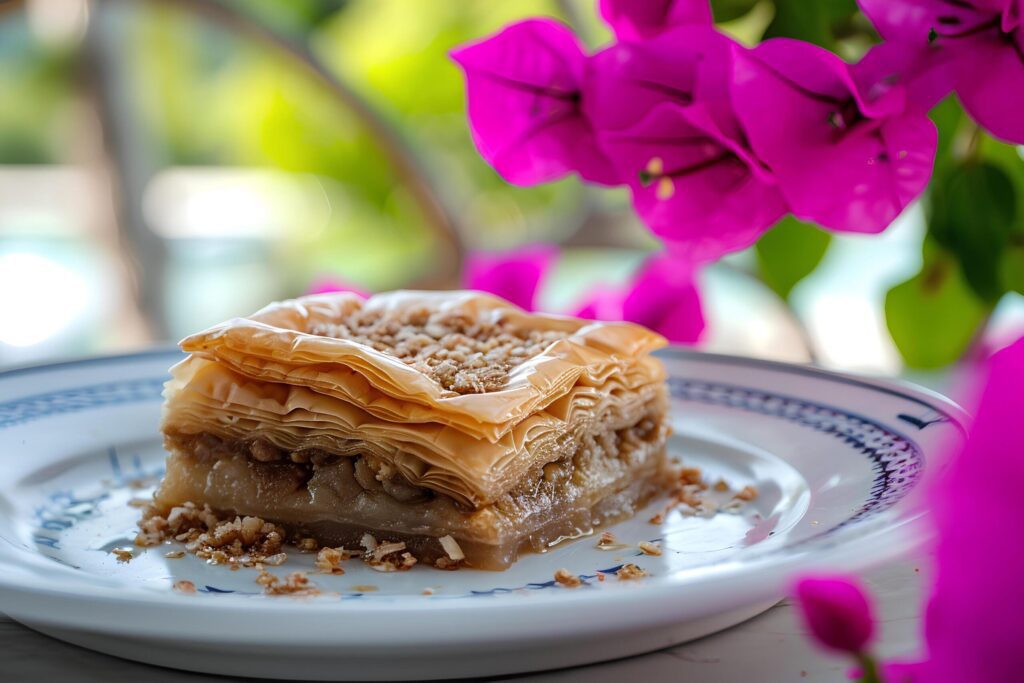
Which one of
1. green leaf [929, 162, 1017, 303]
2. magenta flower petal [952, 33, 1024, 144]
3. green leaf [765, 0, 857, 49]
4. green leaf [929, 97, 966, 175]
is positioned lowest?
green leaf [929, 162, 1017, 303]

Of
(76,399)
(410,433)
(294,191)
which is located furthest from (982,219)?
(294,191)

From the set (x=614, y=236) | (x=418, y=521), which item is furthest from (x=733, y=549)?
(x=614, y=236)

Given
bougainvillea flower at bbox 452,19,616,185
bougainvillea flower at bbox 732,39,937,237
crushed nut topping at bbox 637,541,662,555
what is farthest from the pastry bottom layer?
bougainvillea flower at bbox 732,39,937,237

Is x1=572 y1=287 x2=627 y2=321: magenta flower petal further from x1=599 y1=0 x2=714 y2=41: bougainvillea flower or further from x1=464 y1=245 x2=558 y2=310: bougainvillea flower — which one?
x1=599 y1=0 x2=714 y2=41: bougainvillea flower

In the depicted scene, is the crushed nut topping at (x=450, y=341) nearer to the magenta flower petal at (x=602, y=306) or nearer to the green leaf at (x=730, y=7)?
the magenta flower petal at (x=602, y=306)

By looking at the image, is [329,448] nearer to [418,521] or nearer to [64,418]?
[418,521]

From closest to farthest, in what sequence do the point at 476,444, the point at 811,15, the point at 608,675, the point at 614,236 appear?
the point at 608,675 → the point at 811,15 → the point at 476,444 → the point at 614,236

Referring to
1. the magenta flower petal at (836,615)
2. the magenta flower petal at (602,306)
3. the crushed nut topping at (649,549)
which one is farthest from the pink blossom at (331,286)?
the magenta flower petal at (836,615)
